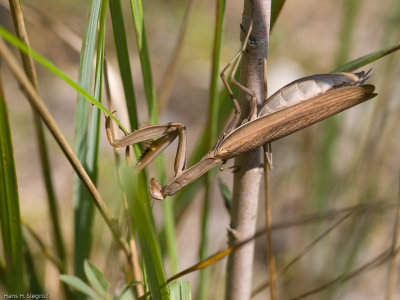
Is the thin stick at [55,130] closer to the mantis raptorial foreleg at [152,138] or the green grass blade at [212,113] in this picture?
the mantis raptorial foreleg at [152,138]

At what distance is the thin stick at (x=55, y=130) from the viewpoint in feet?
2.09

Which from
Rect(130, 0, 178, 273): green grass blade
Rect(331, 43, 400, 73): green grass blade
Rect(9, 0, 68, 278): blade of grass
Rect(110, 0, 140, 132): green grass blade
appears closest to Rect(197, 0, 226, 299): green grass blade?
Rect(130, 0, 178, 273): green grass blade

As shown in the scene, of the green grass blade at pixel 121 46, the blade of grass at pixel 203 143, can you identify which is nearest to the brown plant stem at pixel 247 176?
the blade of grass at pixel 203 143

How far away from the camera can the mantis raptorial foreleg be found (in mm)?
1083

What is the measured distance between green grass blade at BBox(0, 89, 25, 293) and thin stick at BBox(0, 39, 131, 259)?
0.12m

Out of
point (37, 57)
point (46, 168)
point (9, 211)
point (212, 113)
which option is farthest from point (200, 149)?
point (37, 57)

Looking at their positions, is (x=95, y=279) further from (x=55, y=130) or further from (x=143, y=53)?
(x=143, y=53)

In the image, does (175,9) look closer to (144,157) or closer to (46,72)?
(46,72)

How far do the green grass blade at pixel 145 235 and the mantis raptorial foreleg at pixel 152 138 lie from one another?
0.24 metres

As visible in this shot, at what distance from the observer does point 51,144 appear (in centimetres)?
356

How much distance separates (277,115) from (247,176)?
25 centimetres

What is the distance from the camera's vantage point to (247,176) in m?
1.04

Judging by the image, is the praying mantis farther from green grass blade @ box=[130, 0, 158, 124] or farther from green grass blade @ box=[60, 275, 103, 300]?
green grass blade @ box=[60, 275, 103, 300]

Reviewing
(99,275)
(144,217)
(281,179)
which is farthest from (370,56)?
(281,179)
